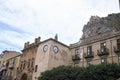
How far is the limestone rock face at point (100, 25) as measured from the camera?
54419 millimetres

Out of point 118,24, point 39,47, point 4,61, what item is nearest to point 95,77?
point 39,47

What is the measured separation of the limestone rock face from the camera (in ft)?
179

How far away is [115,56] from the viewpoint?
109ft

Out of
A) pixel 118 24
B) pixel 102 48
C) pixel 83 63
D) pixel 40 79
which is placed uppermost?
pixel 118 24

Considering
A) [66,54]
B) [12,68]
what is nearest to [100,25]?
[66,54]

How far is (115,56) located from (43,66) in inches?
544

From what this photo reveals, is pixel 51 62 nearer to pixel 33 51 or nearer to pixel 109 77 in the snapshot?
pixel 33 51

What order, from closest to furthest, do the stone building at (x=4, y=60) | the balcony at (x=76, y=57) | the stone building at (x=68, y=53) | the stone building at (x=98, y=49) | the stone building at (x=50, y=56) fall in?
the stone building at (x=98, y=49), the stone building at (x=68, y=53), the stone building at (x=50, y=56), the balcony at (x=76, y=57), the stone building at (x=4, y=60)

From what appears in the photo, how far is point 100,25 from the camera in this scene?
56.3m

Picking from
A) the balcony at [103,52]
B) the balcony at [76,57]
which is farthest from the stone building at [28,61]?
the balcony at [103,52]

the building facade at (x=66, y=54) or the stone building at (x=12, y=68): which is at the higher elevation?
the building facade at (x=66, y=54)

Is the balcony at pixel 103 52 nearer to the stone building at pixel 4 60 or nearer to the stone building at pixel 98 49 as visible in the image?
the stone building at pixel 98 49

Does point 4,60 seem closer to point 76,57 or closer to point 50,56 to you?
point 50,56

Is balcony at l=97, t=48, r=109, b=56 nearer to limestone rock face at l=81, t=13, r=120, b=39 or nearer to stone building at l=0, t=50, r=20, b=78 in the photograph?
limestone rock face at l=81, t=13, r=120, b=39
